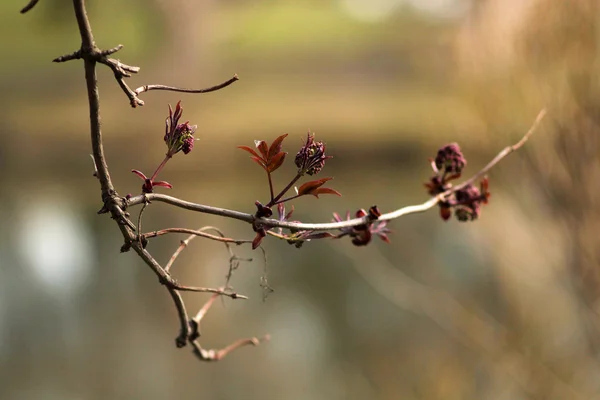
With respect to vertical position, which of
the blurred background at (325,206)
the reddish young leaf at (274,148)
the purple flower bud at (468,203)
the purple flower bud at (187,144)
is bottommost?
the purple flower bud at (187,144)

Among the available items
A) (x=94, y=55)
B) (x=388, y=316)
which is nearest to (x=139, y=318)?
(x=388, y=316)

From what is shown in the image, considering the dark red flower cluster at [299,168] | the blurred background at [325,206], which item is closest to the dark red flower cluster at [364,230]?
the dark red flower cluster at [299,168]

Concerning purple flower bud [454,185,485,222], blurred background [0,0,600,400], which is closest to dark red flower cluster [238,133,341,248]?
purple flower bud [454,185,485,222]

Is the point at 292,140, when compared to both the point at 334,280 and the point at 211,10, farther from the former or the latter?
the point at 211,10

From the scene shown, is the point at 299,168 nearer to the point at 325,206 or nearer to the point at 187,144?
the point at 187,144

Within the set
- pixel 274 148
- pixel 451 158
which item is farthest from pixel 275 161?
pixel 451 158

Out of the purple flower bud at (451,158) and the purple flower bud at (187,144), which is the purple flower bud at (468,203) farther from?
the purple flower bud at (187,144)
